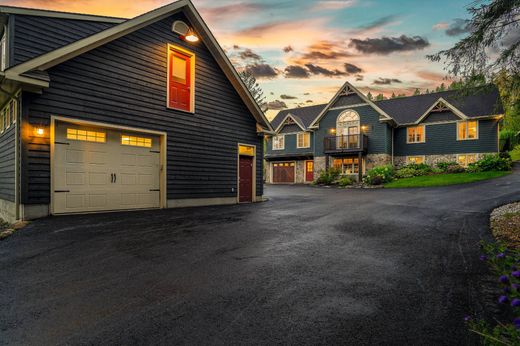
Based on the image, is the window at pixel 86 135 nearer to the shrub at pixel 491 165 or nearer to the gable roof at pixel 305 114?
the gable roof at pixel 305 114

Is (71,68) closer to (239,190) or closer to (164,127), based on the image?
(164,127)

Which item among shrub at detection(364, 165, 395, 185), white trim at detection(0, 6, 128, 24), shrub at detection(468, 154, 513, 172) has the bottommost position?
shrub at detection(364, 165, 395, 185)

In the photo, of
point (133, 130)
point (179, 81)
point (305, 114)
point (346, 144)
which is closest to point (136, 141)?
point (133, 130)

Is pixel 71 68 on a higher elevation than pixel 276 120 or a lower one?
lower

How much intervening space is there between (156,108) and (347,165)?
22.2 metres

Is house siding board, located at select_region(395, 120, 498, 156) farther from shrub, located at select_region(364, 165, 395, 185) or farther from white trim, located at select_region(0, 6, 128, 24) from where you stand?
white trim, located at select_region(0, 6, 128, 24)

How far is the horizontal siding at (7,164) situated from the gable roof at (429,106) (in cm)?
2801

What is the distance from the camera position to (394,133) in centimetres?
2773

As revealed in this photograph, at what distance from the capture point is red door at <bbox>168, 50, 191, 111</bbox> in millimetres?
10695

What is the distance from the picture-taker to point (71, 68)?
8.09 meters

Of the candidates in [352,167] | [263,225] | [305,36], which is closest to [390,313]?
[263,225]

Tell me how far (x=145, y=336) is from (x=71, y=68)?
8.81m

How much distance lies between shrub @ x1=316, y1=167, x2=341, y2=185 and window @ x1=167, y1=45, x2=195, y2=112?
18032 millimetres

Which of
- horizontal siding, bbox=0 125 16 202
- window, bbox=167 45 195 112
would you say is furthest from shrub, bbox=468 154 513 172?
horizontal siding, bbox=0 125 16 202
